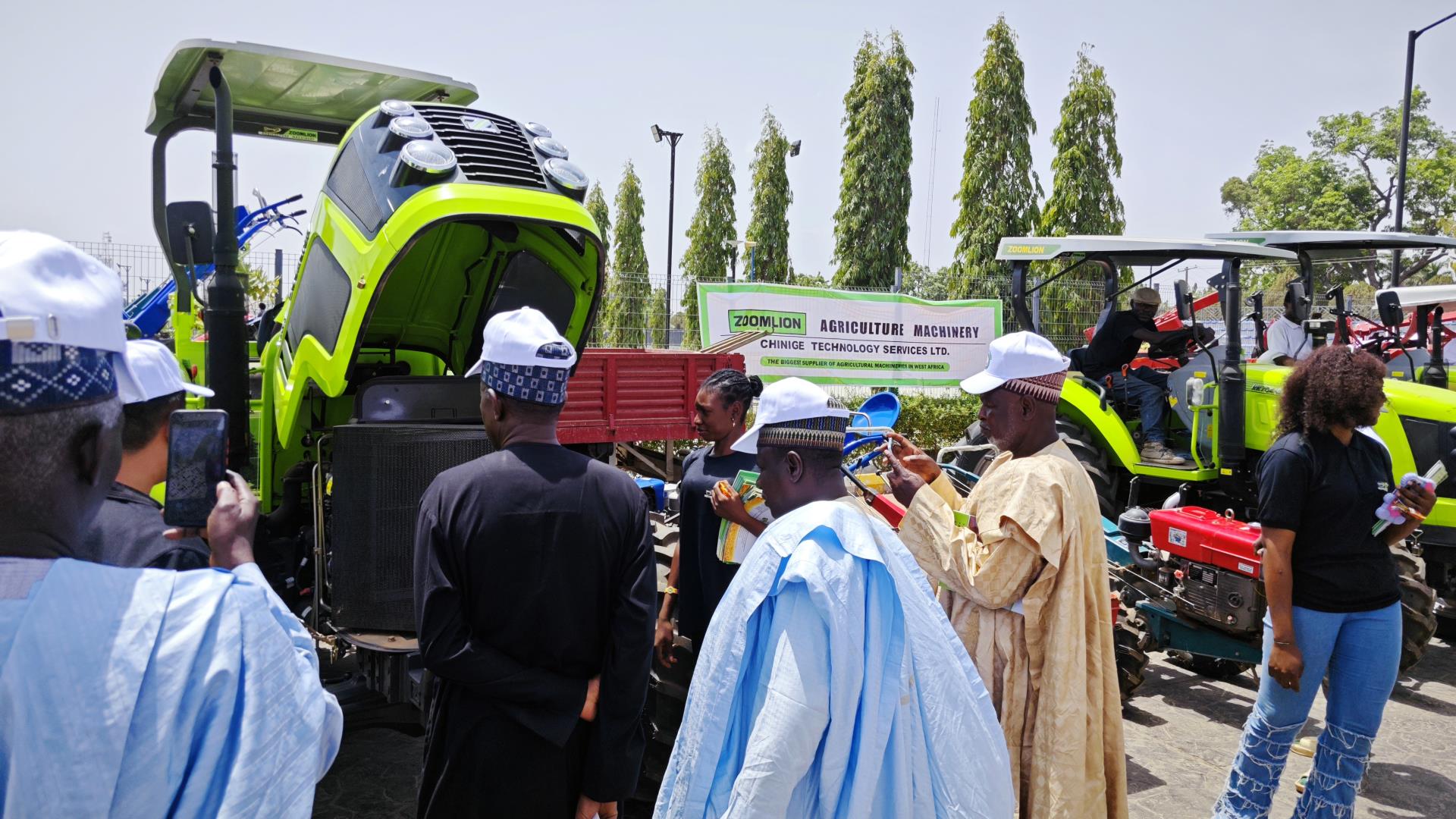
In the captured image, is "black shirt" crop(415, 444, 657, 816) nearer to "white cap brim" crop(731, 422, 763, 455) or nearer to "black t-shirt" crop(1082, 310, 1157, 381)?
"white cap brim" crop(731, 422, 763, 455)

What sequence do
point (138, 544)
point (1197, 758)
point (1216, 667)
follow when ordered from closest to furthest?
point (138, 544) → point (1197, 758) → point (1216, 667)

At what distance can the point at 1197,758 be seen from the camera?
5.12 m

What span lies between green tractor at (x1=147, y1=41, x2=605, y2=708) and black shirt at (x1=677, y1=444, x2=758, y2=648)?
2.51 ft

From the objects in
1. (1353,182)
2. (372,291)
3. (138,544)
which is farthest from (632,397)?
(1353,182)

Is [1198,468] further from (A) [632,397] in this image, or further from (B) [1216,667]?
(A) [632,397]

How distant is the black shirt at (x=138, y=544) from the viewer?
1951mm

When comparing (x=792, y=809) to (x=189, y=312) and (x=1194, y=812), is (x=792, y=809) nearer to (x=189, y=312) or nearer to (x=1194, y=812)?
(x=1194, y=812)

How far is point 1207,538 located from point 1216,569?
175 millimetres

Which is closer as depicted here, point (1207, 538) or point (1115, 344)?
point (1207, 538)

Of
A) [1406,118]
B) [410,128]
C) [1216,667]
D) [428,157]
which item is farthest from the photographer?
[1406,118]

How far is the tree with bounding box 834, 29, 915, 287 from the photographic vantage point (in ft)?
78.1

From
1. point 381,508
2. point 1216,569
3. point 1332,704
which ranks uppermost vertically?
point 381,508

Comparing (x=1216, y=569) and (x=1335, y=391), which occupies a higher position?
(x=1335, y=391)

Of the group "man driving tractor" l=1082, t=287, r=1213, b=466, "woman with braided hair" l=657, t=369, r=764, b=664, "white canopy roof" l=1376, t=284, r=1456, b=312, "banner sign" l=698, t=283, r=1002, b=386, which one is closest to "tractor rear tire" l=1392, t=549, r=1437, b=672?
"man driving tractor" l=1082, t=287, r=1213, b=466
